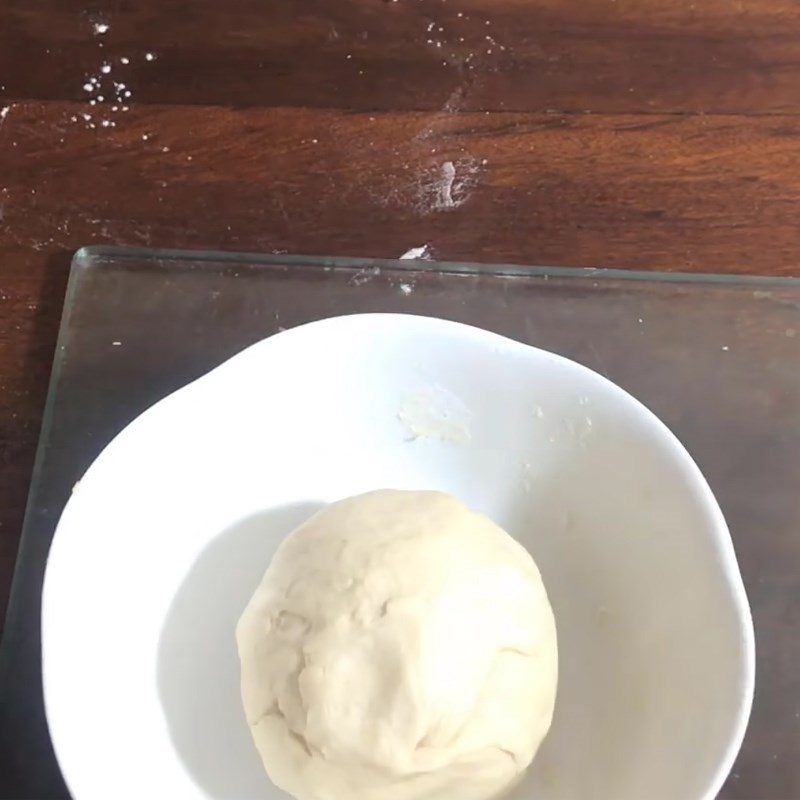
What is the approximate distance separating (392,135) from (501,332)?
0.27m

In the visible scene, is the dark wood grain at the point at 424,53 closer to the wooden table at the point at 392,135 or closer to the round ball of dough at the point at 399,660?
the wooden table at the point at 392,135

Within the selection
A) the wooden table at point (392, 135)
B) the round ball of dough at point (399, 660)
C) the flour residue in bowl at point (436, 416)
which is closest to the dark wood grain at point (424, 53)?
the wooden table at point (392, 135)

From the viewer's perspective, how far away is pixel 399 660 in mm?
597

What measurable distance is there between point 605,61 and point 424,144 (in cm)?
23

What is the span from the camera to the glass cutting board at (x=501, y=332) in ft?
2.74

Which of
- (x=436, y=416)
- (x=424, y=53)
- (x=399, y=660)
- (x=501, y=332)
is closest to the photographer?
(x=399, y=660)

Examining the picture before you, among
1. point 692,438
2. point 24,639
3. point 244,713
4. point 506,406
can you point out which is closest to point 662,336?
point 692,438

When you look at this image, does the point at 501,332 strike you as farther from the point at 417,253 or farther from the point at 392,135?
the point at 392,135

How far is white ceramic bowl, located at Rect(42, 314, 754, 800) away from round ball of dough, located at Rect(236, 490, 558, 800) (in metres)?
0.06

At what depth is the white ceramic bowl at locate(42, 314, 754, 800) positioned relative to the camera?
61 cm

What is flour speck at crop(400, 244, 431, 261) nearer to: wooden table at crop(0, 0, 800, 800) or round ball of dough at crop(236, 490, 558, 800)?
wooden table at crop(0, 0, 800, 800)

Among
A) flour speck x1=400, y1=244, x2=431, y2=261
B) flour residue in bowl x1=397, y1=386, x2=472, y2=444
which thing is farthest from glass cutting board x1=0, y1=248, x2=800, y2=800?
flour residue in bowl x1=397, y1=386, x2=472, y2=444

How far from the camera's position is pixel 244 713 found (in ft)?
2.29

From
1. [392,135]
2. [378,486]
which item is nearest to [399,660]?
[378,486]
